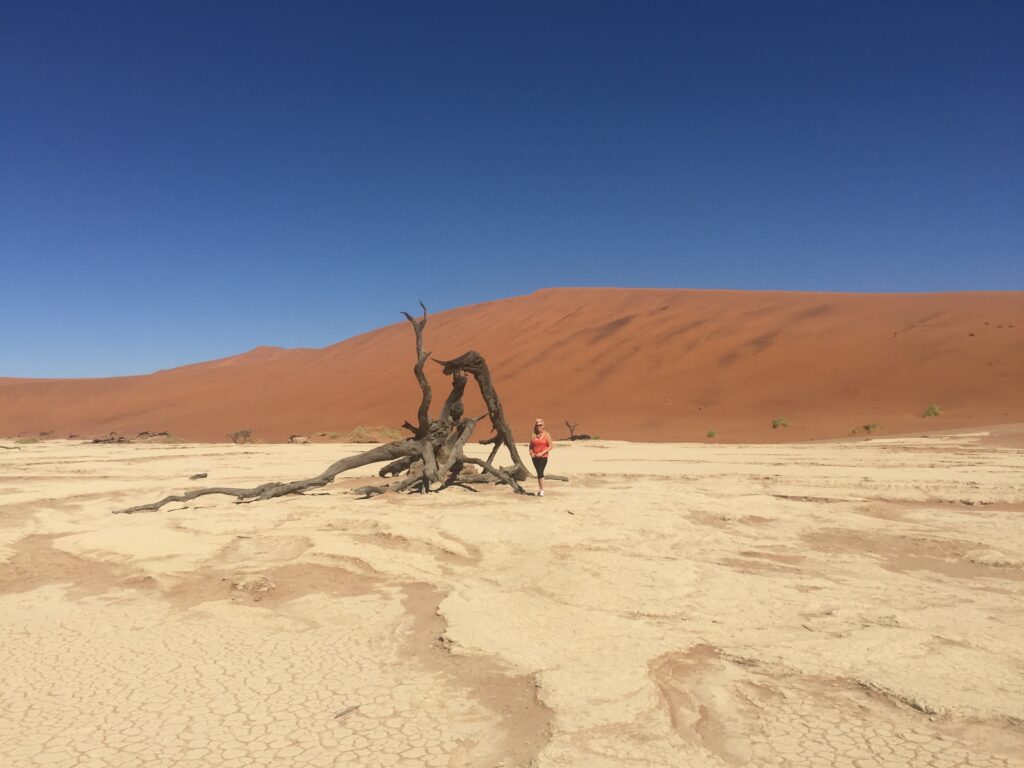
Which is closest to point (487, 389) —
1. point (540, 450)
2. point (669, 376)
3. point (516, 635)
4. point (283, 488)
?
point (540, 450)

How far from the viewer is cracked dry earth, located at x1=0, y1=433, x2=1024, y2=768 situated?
8.07 ft

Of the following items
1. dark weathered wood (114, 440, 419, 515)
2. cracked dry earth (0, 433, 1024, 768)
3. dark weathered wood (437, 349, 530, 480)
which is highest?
dark weathered wood (437, 349, 530, 480)

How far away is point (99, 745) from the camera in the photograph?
2.46 meters

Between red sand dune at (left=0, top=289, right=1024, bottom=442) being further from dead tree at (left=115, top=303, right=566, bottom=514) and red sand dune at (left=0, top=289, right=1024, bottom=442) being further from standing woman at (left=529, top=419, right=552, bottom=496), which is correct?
standing woman at (left=529, top=419, right=552, bottom=496)

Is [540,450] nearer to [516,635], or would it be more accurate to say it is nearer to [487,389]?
[487,389]

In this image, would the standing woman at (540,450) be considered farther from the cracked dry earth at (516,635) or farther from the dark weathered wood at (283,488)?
the dark weathered wood at (283,488)

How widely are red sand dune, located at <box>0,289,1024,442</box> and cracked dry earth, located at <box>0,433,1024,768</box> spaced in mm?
14645

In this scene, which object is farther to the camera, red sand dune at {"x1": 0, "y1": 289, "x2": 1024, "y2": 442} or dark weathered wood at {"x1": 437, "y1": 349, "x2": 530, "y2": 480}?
red sand dune at {"x1": 0, "y1": 289, "x2": 1024, "y2": 442}

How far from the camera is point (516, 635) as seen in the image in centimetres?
354

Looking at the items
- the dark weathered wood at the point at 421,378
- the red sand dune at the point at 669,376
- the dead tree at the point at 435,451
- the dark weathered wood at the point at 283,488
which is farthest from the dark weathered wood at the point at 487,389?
the red sand dune at the point at 669,376

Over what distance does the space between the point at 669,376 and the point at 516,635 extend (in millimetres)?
26709

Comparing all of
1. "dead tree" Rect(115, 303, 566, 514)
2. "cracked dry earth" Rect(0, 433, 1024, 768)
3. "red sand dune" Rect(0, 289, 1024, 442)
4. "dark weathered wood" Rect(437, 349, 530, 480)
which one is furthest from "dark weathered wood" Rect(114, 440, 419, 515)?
"red sand dune" Rect(0, 289, 1024, 442)

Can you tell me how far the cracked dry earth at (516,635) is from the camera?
8.07 feet

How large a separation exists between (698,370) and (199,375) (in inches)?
1969
